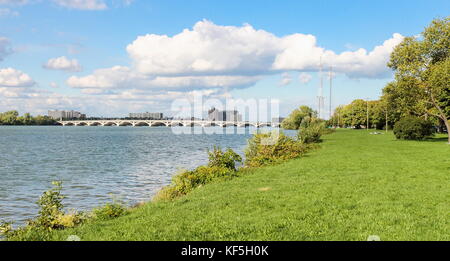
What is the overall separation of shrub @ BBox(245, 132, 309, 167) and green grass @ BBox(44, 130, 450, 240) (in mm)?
9529

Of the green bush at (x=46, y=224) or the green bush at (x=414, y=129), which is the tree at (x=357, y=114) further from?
the green bush at (x=46, y=224)

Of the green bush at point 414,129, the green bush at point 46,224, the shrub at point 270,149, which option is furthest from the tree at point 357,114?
the green bush at point 46,224

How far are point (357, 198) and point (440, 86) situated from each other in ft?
120

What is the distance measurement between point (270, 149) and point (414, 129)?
106ft

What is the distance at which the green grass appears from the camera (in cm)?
891

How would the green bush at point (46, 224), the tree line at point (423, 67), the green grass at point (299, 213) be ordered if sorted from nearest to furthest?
the green grass at point (299, 213) < the green bush at point (46, 224) < the tree line at point (423, 67)

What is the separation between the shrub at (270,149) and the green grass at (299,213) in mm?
9529

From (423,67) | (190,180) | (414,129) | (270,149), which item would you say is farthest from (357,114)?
(190,180)

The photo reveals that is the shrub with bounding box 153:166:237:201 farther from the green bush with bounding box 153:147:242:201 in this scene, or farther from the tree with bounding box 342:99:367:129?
the tree with bounding box 342:99:367:129

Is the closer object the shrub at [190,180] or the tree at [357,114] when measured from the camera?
the shrub at [190,180]

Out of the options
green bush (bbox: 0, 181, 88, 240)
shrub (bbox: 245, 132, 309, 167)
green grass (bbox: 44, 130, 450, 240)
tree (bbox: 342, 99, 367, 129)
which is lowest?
green bush (bbox: 0, 181, 88, 240)

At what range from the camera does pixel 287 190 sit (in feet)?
48.2

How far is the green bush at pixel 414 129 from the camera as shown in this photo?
52.5 m

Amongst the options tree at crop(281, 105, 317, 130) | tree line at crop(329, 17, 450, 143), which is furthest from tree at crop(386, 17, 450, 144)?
tree at crop(281, 105, 317, 130)
